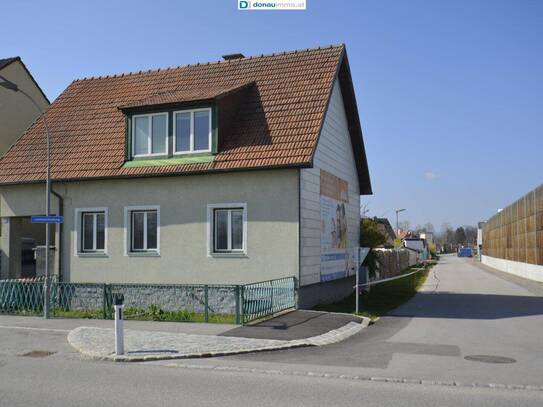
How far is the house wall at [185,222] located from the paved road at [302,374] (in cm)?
422

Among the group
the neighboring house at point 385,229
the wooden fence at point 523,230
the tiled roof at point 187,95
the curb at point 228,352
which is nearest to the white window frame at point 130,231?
the tiled roof at point 187,95

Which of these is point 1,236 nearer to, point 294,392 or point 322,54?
point 322,54

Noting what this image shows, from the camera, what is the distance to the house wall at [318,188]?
17391 millimetres

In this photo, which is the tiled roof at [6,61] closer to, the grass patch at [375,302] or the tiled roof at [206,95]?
the tiled roof at [206,95]

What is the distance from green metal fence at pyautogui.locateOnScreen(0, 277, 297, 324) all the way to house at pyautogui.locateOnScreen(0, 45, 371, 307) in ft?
2.45

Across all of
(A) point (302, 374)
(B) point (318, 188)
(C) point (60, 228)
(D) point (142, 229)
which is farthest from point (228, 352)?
(C) point (60, 228)

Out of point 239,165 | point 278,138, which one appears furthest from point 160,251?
point 278,138

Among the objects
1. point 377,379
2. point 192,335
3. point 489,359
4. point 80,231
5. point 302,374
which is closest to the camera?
point 377,379

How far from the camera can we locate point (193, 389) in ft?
27.5

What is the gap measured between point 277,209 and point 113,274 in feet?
19.8

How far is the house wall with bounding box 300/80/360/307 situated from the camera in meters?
17.4

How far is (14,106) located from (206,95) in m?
12.9

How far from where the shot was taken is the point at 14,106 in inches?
1051

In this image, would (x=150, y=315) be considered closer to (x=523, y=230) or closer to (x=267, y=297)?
(x=267, y=297)
